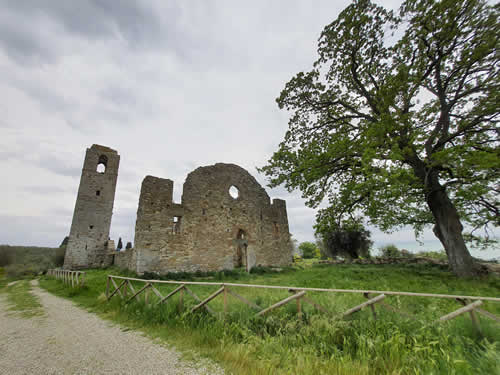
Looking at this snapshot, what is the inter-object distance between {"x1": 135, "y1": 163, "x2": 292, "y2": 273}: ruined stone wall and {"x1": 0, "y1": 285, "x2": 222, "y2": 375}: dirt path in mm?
5677

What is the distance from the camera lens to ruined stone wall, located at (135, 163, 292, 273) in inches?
426

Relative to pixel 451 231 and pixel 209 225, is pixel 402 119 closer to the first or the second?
pixel 451 231

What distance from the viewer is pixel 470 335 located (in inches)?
110

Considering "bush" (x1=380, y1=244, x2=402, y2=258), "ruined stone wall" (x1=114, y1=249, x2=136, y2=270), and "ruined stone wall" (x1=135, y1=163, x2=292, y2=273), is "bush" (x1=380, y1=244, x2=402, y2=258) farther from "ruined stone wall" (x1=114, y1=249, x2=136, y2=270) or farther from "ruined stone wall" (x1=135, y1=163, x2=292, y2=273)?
"ruined stone wall" (x1=114, y1=249, x2=136, y2=270)

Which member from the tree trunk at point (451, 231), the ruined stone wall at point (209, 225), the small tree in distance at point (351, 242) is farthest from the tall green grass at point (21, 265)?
the tree trunk at point (451, 231)

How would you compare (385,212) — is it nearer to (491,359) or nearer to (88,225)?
(491,359)

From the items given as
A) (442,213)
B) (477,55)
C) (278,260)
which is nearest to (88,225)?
(278,260)

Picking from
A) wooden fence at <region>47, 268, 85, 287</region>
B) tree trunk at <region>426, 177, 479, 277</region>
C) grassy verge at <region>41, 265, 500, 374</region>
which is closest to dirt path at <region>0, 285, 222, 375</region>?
grassy verge at <region>41, 265, 500, 374</region>

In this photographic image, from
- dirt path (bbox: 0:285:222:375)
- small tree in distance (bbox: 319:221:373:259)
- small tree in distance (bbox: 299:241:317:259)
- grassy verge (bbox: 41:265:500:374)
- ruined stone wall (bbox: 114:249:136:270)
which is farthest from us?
small tree in distance (bbox: 299:241:317:259)

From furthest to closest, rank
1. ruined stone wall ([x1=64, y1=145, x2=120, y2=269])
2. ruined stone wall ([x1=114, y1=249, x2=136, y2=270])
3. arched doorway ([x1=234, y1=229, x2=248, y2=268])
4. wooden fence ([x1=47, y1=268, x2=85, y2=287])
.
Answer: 1. ruined stone wall ([x1=64, y1=145, x2=120, y2=269])
2. arched doorway ([x1=234, y1=229, x2=248, y2=268])
3. ruined stone wall ([x1=114, y1=249, x2=136, y2=270])
4. wooden fence ([x1=47, y1=268, x2=85, y2=287])

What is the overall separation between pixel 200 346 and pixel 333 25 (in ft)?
38.1

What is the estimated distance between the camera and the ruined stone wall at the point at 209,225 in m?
10.8

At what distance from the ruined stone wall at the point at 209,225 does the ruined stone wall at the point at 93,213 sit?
1169cm

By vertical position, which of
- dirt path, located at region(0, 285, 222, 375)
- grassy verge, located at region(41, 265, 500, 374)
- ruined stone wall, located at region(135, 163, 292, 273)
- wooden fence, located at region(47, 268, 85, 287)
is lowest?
dirt path, located at region(0, 285, 222, 375)
